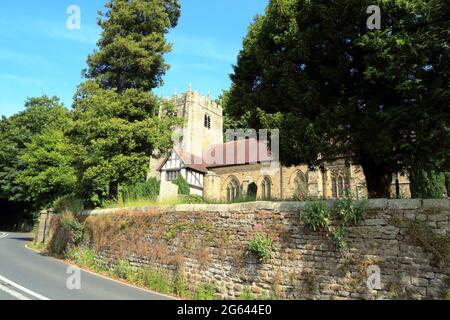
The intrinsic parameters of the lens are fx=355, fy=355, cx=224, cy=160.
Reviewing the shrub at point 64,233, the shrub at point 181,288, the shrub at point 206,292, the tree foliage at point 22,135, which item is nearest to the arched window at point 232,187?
the tree foliage at point 22,135

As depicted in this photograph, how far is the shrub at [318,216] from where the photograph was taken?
26.3 ft

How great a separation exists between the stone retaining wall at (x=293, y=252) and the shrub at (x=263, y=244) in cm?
15

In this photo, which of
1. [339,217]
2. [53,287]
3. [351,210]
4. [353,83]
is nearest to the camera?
[351,210]

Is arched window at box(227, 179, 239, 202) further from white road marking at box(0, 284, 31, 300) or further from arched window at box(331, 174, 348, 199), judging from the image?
white road marking at box(0, 284, 31, 300)

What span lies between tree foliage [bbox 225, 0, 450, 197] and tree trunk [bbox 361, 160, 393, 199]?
0.10 feet

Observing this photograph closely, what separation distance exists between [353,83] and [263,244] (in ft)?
17.1

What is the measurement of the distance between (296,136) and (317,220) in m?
2.96

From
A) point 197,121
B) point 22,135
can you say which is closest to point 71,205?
point 22,135

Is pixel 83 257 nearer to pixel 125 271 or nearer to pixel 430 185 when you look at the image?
pixel 125 271

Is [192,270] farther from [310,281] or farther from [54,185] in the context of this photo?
[54,185]

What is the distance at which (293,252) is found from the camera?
8469mm

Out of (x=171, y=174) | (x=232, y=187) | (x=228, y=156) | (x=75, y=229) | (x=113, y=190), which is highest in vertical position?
(x=228, y=156)
